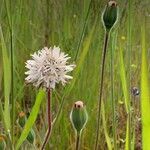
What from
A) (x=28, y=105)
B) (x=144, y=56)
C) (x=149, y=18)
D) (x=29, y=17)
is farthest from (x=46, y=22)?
(x=144, y=56)

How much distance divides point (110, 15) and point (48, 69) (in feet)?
0.51

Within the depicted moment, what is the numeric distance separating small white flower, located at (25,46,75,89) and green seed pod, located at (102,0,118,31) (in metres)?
0.10

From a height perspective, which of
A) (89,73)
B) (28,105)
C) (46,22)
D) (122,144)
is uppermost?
(46,22)

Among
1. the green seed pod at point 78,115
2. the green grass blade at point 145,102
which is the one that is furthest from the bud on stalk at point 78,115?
the green grass blade at point 145,102

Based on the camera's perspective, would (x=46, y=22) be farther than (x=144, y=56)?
Yes

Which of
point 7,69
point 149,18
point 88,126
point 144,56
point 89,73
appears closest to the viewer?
point 144,56

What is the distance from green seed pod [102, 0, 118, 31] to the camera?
2.86ft

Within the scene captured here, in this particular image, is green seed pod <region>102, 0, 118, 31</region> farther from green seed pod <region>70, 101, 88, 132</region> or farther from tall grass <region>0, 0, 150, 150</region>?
green seed pod <region>70, 101, 88, 132</region>

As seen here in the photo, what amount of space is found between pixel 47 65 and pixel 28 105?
1.04 metres

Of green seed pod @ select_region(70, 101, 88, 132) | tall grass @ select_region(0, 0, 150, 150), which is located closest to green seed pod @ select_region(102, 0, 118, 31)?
tall grass @ select_region(0, 0, 150, 150)

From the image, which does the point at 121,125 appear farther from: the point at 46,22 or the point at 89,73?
the point at 46,22

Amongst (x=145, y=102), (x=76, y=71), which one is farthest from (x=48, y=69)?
(x=145, y=102)

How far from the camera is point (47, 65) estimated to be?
33.1 inches

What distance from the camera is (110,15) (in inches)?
34.6
